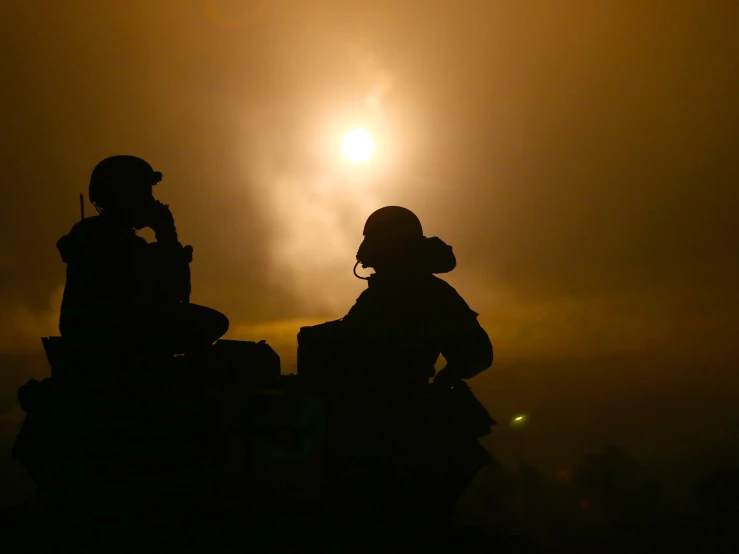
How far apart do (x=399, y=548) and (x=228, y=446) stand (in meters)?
2.38

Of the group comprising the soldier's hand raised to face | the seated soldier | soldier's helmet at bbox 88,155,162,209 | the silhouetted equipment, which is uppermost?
soldier's helmet at bbox 88,155,162,209

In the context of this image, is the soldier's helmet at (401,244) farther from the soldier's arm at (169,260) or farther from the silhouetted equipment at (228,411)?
the soldier's arm at (169,260)

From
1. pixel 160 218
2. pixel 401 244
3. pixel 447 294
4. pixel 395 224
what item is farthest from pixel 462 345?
pixel 160 218

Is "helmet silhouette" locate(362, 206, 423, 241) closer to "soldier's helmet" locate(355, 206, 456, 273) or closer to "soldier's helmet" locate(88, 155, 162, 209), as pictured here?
"soldier's helmet" locate(355, 206, 456, 273)

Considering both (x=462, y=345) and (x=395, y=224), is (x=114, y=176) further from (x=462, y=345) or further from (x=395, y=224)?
(x=462, y=345)

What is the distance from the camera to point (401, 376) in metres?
7.98

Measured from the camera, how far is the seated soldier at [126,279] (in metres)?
6.79

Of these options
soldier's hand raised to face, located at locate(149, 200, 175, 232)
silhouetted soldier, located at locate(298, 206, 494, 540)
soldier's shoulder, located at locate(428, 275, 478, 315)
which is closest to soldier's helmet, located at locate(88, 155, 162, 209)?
soldier's hand raised to face, located at locate(149, 200, 175, 232)

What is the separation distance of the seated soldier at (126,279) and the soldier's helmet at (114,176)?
0.04ft

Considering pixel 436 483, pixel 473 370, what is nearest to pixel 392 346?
pixel 473 370

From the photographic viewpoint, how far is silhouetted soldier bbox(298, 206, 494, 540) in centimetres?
751

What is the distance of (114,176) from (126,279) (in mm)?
1461

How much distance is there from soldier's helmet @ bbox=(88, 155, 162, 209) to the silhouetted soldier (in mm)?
3012

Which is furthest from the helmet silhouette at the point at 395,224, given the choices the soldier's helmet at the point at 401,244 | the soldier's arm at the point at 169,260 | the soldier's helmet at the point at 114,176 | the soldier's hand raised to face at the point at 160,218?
the soldier's helmet at the point at 114,176
